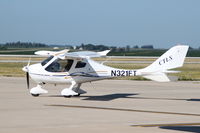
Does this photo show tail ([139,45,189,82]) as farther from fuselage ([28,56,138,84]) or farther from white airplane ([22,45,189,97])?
fuselage ([28,56,138,84])

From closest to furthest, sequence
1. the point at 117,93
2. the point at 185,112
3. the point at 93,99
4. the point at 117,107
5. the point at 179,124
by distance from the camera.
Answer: the point at 179,124 → the point at 185,112 → the point at 117,107 → the point at 93,99 → the point at 117,93

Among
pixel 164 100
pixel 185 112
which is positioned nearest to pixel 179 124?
pixel 185 112

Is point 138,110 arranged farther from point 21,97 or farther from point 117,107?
point 21,97

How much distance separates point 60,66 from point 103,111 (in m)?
5.64

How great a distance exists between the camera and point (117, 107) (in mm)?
20031

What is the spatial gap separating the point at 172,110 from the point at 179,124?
3.86m

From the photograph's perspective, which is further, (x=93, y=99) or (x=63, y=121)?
(x=93, y=99)

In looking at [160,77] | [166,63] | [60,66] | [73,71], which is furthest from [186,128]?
[60,66]

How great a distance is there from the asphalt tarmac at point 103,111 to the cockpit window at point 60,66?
Answer: 1290 mm

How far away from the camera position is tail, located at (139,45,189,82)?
22.2 meters

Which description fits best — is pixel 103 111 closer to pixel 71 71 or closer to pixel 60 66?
pixel 71 71

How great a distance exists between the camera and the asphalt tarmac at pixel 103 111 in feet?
47.8

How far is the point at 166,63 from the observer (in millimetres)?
22578

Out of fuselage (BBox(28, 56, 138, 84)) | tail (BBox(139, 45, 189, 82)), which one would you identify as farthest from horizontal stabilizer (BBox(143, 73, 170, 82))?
fuselage (BBox(28, 56, 138, 84))
